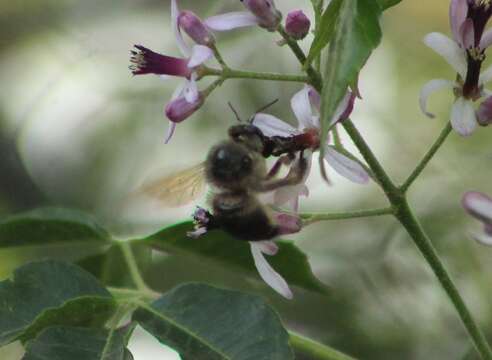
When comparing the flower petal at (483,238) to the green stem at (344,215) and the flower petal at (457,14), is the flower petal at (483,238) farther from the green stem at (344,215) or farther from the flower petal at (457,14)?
the flower petal at (457,14)

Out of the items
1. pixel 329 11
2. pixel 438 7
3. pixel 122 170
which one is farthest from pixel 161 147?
pixel 329 11

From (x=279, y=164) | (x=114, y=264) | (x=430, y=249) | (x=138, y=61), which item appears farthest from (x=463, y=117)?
(x=114, y=264)

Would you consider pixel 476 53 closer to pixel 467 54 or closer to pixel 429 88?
pixel 467 54

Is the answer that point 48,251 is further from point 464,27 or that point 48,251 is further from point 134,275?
point 464,27

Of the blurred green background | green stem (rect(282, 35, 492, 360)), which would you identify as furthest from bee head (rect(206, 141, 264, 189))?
the blurred green background

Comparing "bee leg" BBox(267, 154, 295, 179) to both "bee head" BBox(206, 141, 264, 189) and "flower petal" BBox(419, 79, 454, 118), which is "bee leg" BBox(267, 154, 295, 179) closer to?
"bee head" BBox(206, 141, 264, 189)

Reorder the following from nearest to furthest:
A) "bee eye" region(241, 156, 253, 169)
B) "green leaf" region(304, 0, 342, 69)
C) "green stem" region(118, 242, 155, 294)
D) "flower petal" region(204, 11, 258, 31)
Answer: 1. "green leaf" region(304, 0, 342, 69)
2. "flower petal" region(204, 11, 258, 31)
3. "bee eye" region(241, 156, 253, 169)
4. "green stem" region(118, 242, 155, 294)
